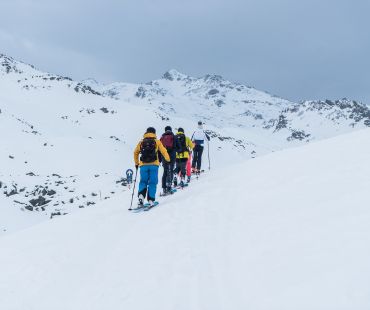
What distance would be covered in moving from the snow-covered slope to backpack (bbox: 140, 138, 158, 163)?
146 centimetres

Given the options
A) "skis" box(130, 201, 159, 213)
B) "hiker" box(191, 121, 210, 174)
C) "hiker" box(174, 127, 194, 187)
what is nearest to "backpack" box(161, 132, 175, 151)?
"hiker" box(174, 127, 194, 187)

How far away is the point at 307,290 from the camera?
15.6 feet

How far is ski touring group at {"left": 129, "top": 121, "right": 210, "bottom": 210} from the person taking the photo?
1218 centimetres

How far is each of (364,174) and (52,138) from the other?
4194 centimetres

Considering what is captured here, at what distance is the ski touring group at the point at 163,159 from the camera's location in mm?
12180

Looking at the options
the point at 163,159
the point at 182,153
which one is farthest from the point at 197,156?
the point at 163,159

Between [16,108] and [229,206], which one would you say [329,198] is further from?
[16,108]

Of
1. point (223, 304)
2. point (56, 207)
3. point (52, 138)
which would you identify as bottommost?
point (223, 304)

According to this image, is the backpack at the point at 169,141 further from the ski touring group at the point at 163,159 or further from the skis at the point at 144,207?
the skis at the point at 144,207

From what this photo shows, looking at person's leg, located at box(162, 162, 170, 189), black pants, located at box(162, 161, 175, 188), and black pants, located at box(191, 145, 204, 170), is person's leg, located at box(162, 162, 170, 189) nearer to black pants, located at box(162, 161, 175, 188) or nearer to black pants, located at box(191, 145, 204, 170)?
black pants, located at box(162, 161, 175, 188)

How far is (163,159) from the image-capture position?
1437 cm

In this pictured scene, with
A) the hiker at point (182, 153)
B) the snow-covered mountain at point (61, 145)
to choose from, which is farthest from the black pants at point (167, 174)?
the snow-covered mountain at point (61, 145)

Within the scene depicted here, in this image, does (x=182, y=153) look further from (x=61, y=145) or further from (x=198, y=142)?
(x=61, y=145)

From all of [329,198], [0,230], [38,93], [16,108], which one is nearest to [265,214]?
[329,198]
